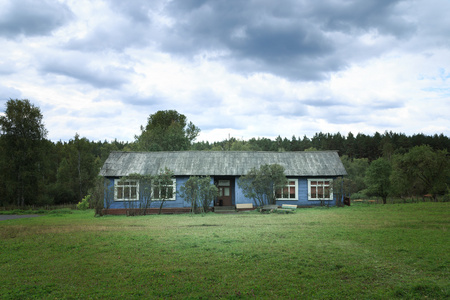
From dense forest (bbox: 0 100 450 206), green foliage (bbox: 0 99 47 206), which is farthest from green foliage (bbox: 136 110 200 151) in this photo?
green foliage (bbox: 0 99 47 206)

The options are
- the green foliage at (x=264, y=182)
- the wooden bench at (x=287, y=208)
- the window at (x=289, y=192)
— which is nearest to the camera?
the wooden bench at (x=287, y=208)

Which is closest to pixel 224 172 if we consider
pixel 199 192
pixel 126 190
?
Result: pixel 199 192

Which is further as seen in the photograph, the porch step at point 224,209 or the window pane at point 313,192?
the window pane at point 313,192

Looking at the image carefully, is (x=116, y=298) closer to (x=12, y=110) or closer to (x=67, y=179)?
(x=12, y=110)

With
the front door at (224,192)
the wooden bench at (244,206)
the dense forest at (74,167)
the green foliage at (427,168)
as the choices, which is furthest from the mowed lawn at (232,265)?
the green foliage at (427,168)

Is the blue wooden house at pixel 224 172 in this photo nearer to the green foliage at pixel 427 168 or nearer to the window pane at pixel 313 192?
the window pane at pixel 313 192

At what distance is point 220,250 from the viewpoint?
1016 cm

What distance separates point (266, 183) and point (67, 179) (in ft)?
130

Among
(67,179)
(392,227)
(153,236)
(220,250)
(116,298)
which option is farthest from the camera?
(67,179)

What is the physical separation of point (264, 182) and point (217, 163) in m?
5.54

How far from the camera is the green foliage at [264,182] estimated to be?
25.1 meters

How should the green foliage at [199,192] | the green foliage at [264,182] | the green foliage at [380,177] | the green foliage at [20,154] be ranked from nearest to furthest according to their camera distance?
1. the green foliage at [199,192]
2. the green foliage at [264,182]
3. the green foliage at [380,177]
4. the green foliage at [20,154]

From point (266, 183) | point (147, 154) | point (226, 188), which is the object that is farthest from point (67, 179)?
point (266, 183)

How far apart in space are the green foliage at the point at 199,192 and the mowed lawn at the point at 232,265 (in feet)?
35.9
